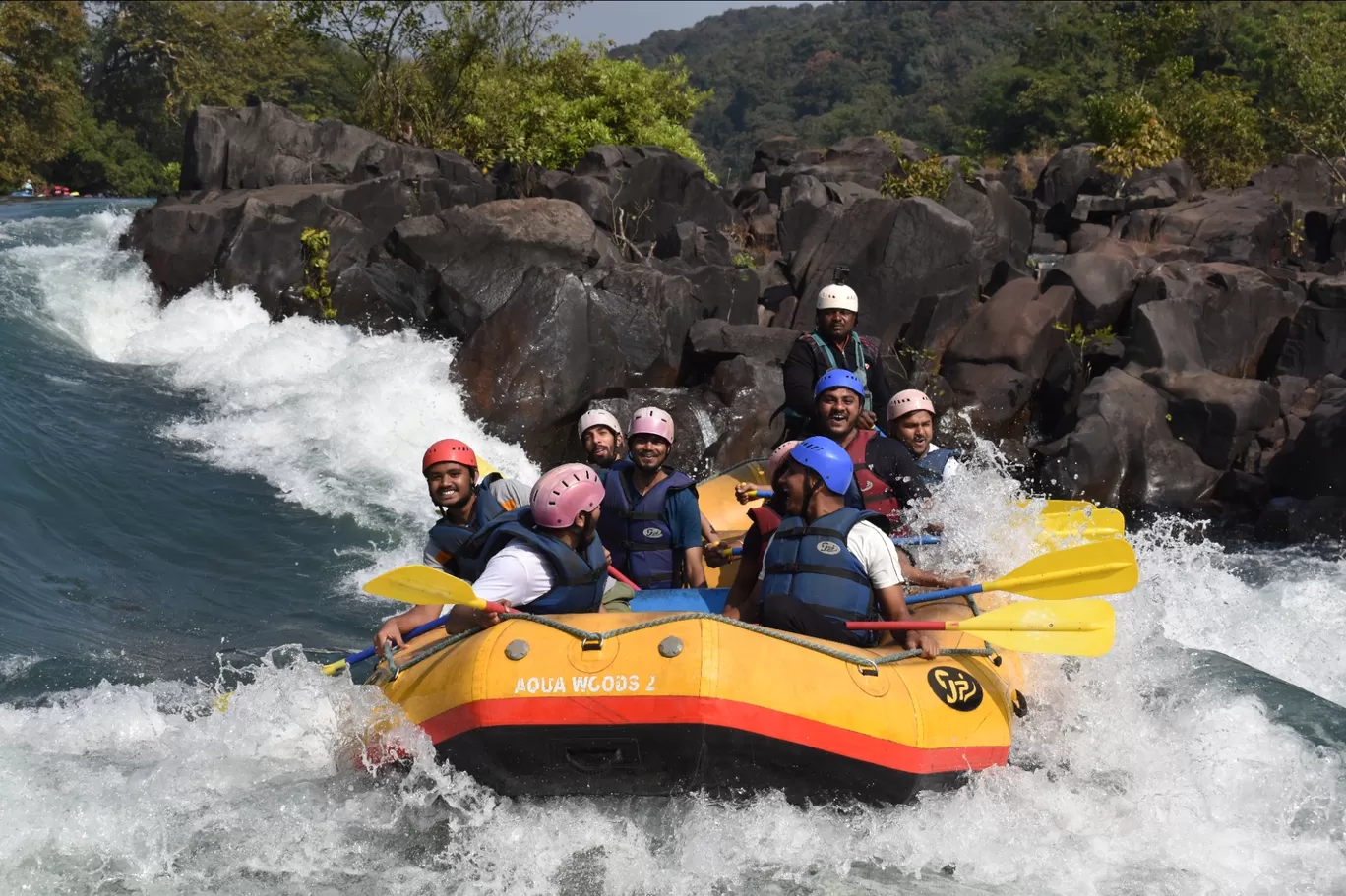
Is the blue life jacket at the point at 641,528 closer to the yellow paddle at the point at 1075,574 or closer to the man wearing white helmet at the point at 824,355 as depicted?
the man wearing white helmet at the point at 824,355

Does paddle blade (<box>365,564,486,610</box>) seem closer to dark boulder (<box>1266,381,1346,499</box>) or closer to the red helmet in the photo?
the red helmet

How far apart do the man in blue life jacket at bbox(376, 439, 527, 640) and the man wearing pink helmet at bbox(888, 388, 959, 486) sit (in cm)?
195

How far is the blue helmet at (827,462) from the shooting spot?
15.3 ft

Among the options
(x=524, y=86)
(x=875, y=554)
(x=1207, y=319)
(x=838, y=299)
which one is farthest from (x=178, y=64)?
(x=875, y=554)

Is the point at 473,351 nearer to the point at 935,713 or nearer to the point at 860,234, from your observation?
the point at 860,234

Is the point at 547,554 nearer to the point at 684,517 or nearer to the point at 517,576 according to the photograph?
the point at 517,576

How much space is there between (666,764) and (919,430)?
93.6 inches

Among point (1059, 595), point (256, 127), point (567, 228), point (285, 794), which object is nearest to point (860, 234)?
point (567, 228)

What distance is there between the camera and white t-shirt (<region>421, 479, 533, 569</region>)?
528cm

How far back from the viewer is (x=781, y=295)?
616 inches

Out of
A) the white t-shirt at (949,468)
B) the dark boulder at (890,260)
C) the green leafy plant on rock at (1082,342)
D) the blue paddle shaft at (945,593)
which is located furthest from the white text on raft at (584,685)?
the dark boulder at (890,260)

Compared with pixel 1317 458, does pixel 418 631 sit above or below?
above

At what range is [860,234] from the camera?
1536cm

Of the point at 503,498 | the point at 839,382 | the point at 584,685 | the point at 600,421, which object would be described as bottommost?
the point at 584,685
